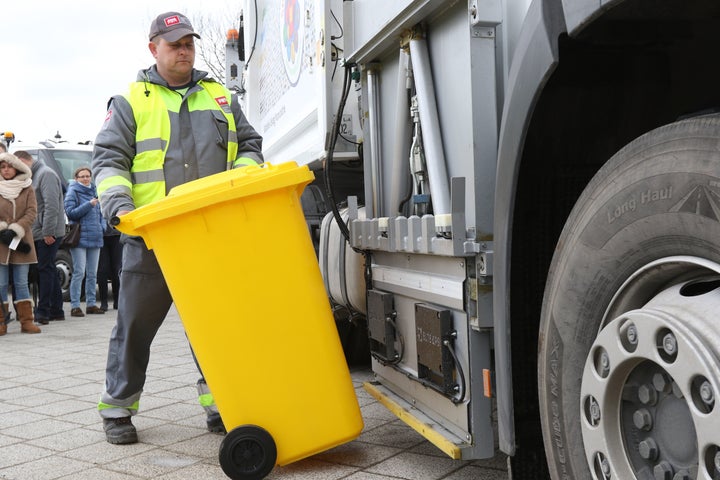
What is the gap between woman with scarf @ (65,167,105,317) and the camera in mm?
9539

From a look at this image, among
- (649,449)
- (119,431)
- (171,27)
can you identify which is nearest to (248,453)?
(119,431)

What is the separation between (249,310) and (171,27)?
1587mm

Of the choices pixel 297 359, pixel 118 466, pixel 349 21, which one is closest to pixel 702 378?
pixel 297 359

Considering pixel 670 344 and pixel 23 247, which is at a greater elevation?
pixel 23 247

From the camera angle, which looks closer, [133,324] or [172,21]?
[133,324]

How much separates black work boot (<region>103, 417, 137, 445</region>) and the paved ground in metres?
0.05

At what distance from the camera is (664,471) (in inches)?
57.5

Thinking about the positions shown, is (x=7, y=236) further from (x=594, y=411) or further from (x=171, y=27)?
(x=594, y=411)

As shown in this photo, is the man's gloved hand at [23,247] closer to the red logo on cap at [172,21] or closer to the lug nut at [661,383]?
the red logo on cap at [172,21]

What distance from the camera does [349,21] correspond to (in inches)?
133

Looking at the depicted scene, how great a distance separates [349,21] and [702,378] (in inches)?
94.2

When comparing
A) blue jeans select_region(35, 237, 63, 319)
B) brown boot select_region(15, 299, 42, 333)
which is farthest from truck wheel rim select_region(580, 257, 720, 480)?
blue jeans select_region(35, 237, 63, 319)

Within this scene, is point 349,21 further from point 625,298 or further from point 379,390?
point 625,298

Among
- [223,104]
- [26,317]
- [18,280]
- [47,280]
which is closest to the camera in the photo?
[223,104]
